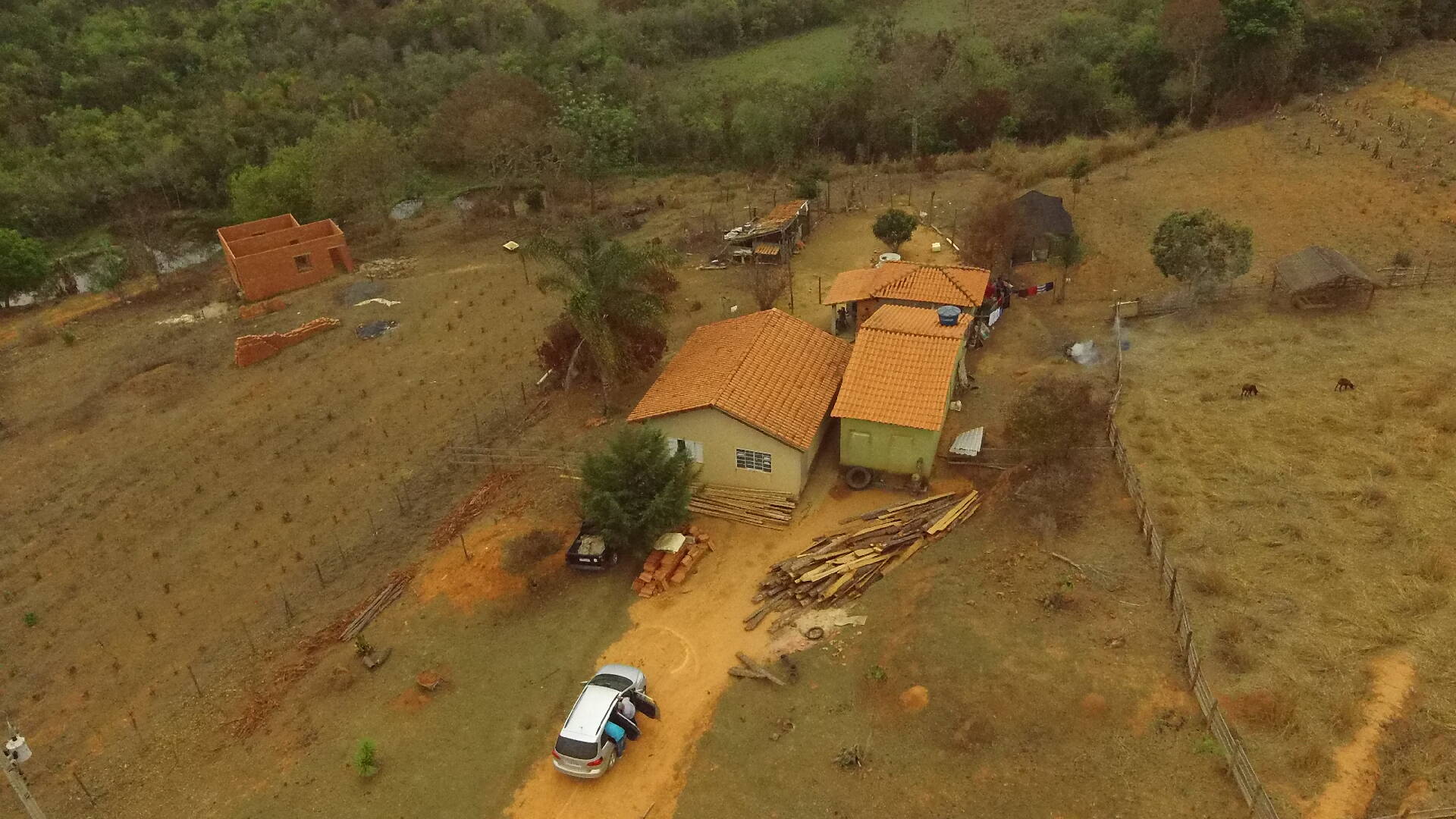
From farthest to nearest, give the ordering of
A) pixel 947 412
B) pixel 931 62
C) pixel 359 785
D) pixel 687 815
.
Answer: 1. pixel 931 62
2. pixel 947 412
3. pixel 359 785
4. pixel 687 815

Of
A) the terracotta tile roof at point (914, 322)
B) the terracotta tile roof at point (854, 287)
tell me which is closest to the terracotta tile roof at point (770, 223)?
the terracotta tile roof at point (854, 287)

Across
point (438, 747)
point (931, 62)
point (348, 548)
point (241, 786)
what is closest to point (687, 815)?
point (438, 747)

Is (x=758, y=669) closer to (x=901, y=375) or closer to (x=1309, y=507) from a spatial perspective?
(x=901, y=375)

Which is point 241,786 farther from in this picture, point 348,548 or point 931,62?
point 931,62

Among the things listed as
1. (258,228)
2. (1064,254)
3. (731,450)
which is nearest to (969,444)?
(731,450)

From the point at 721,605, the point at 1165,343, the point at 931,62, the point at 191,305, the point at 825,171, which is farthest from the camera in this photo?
the point at 931,62

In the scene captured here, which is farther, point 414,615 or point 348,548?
point 348,548
